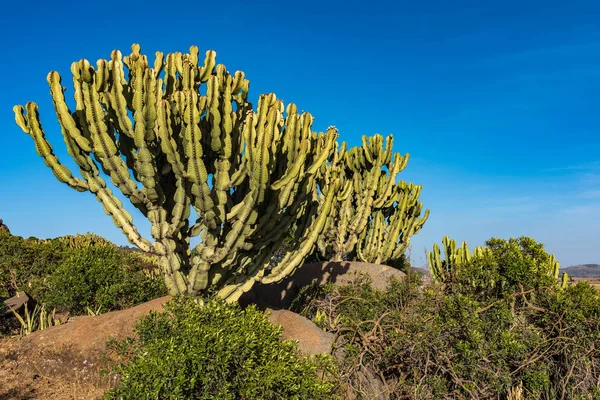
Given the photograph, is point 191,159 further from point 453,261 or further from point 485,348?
point 453,261

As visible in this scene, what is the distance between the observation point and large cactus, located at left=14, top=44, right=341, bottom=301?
6.51 metres

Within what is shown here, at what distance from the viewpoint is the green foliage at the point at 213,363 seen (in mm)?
4066

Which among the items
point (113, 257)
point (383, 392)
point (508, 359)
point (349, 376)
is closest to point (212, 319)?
point (349, 376)

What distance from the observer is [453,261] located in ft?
35.3

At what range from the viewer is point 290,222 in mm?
7754

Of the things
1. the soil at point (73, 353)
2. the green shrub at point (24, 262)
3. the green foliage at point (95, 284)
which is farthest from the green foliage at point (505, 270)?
the green shrub at point (24, 262)

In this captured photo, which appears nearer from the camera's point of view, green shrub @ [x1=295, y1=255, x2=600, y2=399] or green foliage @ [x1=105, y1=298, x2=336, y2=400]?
green foliage @ [x1=105, y1=298, x2=336, y2=400]

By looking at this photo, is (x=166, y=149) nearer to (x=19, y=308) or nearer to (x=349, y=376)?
(x=349, y=376)

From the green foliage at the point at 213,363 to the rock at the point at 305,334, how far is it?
6.37ft

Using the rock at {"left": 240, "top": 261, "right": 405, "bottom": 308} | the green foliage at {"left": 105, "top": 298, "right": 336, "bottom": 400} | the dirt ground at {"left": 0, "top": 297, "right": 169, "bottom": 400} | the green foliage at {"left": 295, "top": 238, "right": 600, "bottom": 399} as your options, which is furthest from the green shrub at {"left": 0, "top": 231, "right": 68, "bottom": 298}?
the green foliage at {"left": 295, "top": 238, "right": 600, "bottom": 399}

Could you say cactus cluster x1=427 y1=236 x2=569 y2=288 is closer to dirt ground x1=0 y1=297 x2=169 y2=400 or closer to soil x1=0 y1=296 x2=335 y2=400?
soil x1=0 y1=296 x2=335 y2=400

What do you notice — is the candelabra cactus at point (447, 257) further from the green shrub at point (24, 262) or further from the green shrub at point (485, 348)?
the green shrub at point (24, 262)

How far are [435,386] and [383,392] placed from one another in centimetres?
70

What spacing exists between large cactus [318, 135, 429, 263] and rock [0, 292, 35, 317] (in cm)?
787
